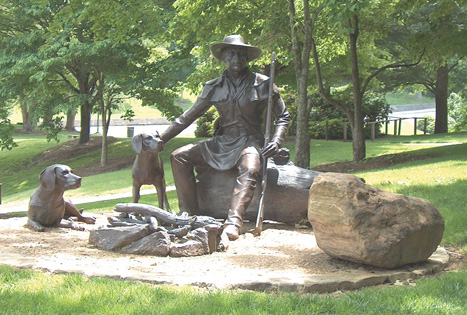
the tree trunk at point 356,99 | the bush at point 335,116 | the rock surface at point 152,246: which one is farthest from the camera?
the bush at point 335,116

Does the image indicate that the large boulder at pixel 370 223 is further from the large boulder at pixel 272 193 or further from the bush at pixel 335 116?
the bush at pixel 335 116

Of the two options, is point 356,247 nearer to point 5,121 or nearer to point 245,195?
point 245,195

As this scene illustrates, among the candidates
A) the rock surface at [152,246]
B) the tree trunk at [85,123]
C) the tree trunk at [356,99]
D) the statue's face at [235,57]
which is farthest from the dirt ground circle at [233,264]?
the tree trunk at [85,123]

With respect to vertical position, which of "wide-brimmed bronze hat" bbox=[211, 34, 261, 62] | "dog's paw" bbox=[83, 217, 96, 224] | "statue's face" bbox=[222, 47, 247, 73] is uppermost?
"wide-brimmed bronze hat" bbox=[211, 34, 261, 62]

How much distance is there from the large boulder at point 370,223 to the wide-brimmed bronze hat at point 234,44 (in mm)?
2703

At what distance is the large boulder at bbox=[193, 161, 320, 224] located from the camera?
8.27 metres

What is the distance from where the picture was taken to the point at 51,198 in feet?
25.7

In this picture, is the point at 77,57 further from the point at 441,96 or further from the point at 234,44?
the point at 441,96

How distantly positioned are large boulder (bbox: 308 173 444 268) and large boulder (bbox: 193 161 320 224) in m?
2.21

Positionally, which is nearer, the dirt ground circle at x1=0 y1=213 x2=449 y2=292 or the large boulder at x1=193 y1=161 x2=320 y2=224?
the dirt ground circle at x1=0 y1=213 x2=449 y2=292

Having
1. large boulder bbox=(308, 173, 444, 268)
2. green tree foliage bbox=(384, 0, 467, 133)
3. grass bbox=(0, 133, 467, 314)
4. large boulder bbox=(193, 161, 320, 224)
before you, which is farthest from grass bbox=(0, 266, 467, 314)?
A: green tree foliage bbox=(384, 0, 467, 133)

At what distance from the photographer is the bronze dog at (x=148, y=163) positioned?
7594 millimetres

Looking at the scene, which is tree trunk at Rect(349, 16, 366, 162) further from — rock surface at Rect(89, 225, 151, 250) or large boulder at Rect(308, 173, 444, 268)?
rock surface at Rect(89, 225, 151, 250)

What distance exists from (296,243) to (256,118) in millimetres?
2034
